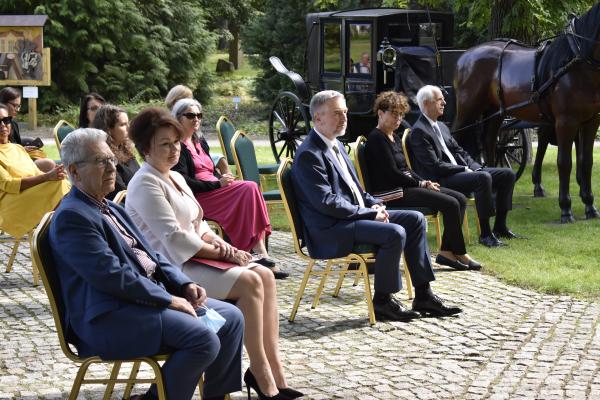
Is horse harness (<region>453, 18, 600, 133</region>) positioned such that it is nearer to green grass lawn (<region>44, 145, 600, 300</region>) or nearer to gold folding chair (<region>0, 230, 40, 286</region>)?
green grass lawn (<region>44, 145, 600, 300</region>)

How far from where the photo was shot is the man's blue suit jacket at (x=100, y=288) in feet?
14.4

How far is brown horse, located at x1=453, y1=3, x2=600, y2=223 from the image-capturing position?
38.6ft

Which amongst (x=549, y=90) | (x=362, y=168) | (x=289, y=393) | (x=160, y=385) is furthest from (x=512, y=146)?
(x=160, y=385)

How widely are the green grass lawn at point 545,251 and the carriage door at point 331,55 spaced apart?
3.25 m

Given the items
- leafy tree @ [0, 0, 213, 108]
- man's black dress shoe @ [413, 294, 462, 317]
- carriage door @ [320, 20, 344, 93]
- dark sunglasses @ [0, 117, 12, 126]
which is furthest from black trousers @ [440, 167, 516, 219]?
leafy tree @ [0, 0, 213, 108]

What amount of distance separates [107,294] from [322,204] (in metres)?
2.70

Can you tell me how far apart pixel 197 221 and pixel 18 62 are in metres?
18.5

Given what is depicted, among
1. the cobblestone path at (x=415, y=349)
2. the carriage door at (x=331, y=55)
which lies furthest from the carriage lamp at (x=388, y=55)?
the cobblestone path at (x=415, y=349)

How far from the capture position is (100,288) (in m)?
4.43

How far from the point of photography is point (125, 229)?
478 centimetres

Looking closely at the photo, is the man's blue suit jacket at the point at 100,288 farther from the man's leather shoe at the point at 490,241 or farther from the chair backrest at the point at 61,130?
the man's leather shoe at the point at 490,241

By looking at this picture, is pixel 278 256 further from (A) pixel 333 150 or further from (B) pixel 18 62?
(B) pixel 18 62

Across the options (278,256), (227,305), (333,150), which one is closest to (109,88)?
(278,256)

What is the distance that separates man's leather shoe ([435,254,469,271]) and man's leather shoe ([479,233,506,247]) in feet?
3.60
